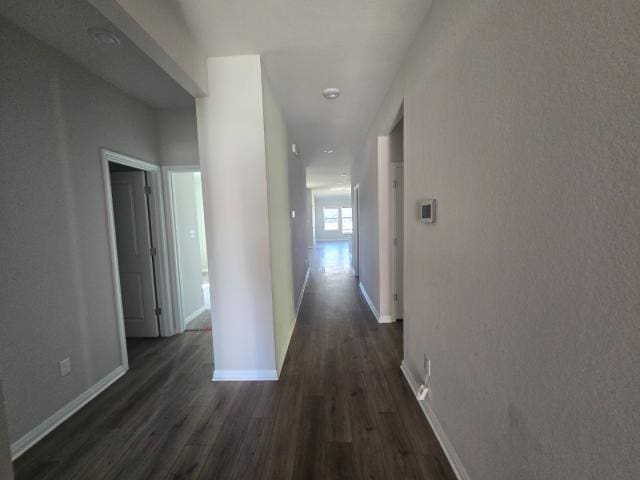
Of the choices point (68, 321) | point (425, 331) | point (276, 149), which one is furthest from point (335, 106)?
point (68, 321)

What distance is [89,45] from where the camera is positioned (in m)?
1.95

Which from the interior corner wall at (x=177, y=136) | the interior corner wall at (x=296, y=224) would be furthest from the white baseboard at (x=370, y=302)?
the interior corner wall at (x=177, y=136)

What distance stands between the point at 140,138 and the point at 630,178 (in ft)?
11.9

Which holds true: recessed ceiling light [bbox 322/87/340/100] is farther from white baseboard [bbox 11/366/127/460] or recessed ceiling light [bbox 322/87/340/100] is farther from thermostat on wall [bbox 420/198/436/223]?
white baseboard [bbox 11/366/127/460]

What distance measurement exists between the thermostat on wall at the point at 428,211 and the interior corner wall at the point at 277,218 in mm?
1241

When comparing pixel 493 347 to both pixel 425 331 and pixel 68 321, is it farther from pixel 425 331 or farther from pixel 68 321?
pixel 68 321

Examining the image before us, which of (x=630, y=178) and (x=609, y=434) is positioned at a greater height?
→ (x=630, y=178)

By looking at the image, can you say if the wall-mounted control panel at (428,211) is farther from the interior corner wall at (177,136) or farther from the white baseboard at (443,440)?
the interior corner wall at (177,136)

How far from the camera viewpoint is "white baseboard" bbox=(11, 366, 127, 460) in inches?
65.5

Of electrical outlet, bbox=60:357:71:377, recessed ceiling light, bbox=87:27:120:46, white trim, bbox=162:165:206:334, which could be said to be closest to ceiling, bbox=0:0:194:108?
recessed ceiling light, bbox=87:27:120:46

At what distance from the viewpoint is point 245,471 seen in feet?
4.91

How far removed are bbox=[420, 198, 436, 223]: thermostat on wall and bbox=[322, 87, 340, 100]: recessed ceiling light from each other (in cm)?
164

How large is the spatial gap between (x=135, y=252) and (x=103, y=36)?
2.16 m

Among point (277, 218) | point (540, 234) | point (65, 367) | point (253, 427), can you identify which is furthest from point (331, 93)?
point (65, 367)
